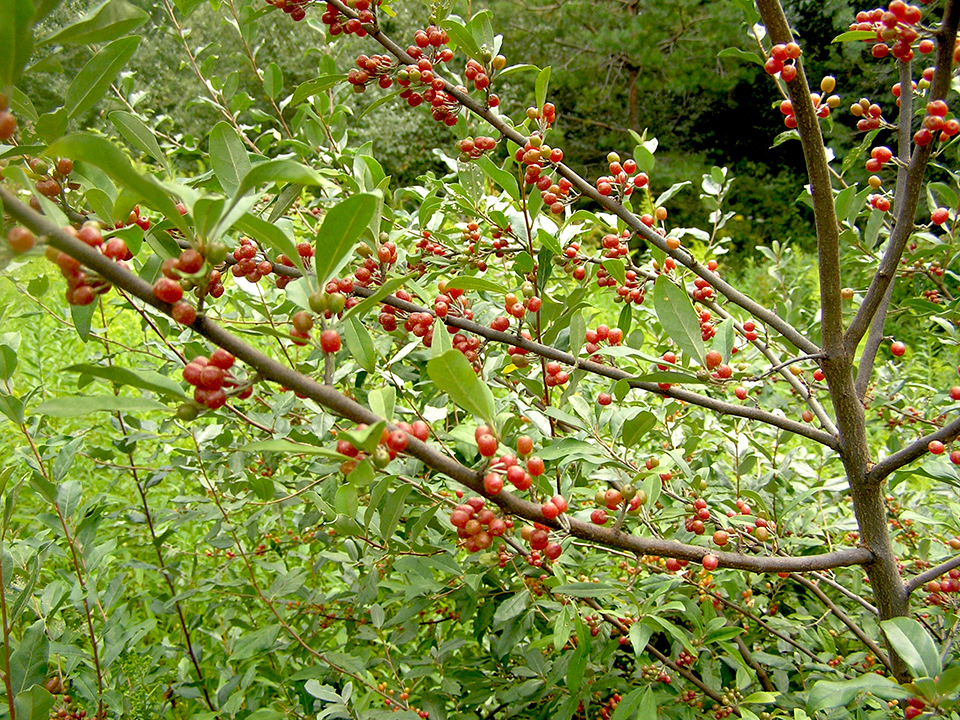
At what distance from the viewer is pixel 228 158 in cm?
79

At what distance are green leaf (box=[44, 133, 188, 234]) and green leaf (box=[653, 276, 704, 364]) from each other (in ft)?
2.31

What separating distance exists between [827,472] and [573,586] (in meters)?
1.67

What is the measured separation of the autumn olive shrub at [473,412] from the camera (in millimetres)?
703

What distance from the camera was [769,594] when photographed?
2016 mm

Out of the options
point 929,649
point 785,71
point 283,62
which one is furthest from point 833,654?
point 283,62

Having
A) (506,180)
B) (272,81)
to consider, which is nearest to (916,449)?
(506,180)

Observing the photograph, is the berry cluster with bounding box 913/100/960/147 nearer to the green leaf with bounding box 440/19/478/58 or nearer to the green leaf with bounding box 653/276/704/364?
the green leaf with bounding box 653/276/704/364

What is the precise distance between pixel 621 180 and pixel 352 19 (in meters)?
0.63

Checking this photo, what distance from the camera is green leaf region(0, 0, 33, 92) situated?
558 mm

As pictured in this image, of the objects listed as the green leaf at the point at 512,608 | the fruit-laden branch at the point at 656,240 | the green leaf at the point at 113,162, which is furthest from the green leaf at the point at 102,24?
the green leaf at the point at 512,608

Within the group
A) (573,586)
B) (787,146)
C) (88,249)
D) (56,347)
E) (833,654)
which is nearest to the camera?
(88,249)

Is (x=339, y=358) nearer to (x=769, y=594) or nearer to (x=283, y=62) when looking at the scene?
(x=769, y=594)

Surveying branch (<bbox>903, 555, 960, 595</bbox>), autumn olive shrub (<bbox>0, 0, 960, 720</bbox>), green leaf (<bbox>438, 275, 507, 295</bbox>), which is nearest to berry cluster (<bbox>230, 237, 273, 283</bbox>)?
autumn olive shrub (<bbox>0, 0, 960, 720</bbox>)

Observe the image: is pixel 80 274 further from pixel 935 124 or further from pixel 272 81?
pixel 272 81
